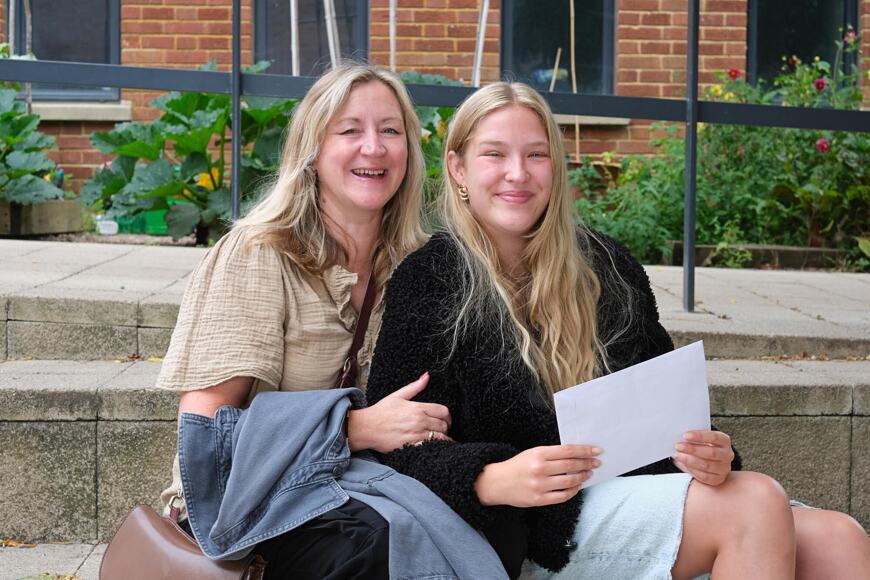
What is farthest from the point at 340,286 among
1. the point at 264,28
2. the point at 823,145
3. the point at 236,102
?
the point at 264,28

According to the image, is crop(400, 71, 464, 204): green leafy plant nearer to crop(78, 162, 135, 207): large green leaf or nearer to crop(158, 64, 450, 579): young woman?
→ crop(78, 162, 135, 207): large green leaf

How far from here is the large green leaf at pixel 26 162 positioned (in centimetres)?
603

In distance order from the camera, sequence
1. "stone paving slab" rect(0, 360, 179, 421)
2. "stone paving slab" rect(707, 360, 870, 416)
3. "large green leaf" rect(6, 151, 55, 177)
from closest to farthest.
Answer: "stone paving slab" rect(0, 360, 179, 421) < "stone paving slab" rect(707, 360, 870, 416) < "large green leaf" rect(6, 151, 55, 177)

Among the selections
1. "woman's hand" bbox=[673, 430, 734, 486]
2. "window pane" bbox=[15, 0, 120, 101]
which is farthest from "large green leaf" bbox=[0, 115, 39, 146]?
"woman's hand" bbox=[673, 430, 734, 486]

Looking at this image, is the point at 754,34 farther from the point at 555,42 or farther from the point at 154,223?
the point at 154,223

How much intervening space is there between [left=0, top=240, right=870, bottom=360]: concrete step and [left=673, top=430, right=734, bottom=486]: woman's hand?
4.48 ft

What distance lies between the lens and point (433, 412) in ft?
7.13

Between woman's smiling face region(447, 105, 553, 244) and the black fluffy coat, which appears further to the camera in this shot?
woman's smiling face region(447, 105, 553, 244)

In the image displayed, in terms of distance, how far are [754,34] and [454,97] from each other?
4.64 m

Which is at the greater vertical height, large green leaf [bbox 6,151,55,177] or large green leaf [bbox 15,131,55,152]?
large green leaf [bbox 15,131,55,152]

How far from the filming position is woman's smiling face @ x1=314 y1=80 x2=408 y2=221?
2.40 meters

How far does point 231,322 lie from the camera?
7.36 feet

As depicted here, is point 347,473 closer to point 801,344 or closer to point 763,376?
point 763,376

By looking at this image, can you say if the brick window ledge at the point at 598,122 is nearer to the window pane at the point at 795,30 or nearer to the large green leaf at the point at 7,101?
the window pane at the point at 795,30
